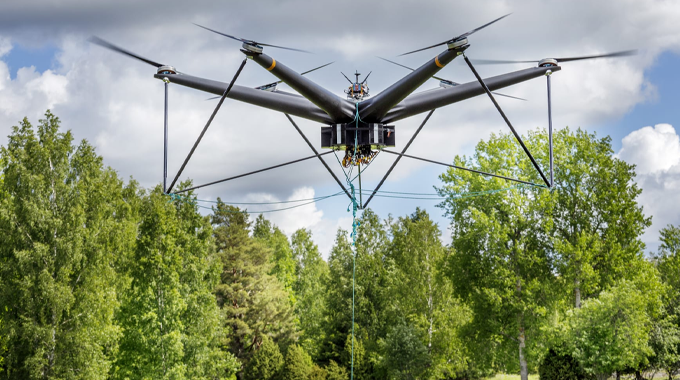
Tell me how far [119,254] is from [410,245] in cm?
1621

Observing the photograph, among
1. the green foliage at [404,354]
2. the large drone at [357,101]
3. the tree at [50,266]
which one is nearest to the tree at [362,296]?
the green foliage at [404,354]

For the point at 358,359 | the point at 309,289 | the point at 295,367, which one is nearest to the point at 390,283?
the point at 358,359

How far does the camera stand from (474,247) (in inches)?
1153


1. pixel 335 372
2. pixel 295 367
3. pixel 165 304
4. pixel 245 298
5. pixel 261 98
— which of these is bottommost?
pixel 335 372

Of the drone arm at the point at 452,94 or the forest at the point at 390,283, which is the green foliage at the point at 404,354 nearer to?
the forest at the point at 390,283

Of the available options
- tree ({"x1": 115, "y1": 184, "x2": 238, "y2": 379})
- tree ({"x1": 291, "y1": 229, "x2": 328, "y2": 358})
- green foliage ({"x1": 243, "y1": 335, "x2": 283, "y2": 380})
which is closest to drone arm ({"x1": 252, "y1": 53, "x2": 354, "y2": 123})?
tree ({"x1": 115, "y1": 184, "x2": 238, "y2": 379})

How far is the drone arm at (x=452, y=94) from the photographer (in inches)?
367

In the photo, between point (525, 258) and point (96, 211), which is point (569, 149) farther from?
point (96, 211)

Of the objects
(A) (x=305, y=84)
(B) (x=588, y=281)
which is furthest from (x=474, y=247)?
(A) (x=305, y=84)

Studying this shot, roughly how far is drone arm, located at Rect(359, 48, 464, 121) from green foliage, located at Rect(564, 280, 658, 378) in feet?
65.4

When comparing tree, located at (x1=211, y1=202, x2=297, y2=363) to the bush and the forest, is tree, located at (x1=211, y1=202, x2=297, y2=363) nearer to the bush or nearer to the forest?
the forest

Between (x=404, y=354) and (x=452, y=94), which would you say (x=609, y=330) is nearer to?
(x=404, y=354)

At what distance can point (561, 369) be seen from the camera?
2834cm

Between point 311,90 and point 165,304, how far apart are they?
67.8 feet
